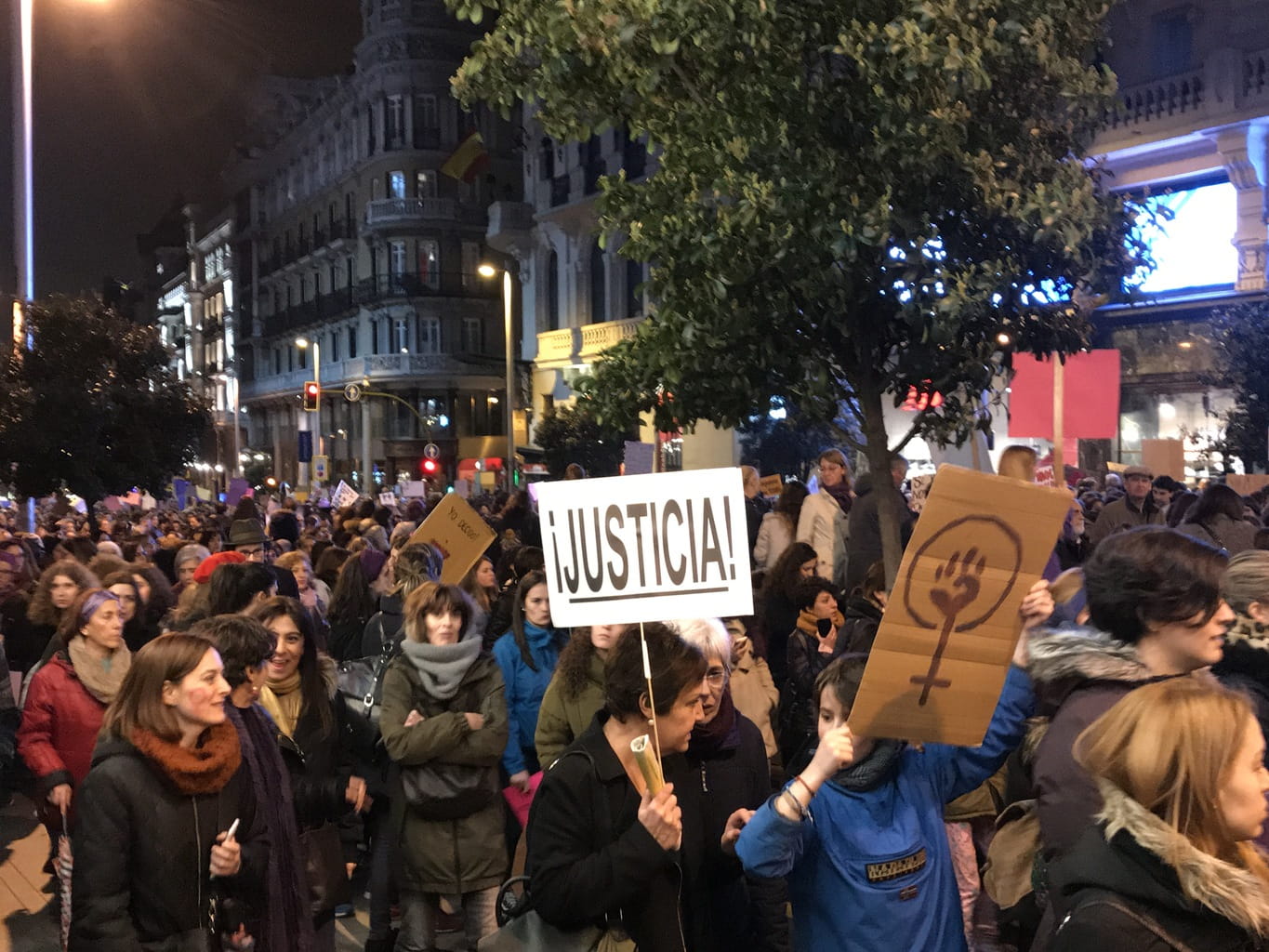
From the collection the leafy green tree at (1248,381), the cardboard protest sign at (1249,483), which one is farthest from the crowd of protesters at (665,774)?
the leafy green tree at (1248,381)

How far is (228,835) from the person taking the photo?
149 inches

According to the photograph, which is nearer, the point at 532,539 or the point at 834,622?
the point at 834,622

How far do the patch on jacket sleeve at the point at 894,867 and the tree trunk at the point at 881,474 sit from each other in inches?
183

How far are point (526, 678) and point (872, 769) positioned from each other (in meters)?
3.06

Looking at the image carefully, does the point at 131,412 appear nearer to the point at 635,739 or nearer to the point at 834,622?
the point at 834,622

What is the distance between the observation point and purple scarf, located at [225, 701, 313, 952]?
4012 millimetres

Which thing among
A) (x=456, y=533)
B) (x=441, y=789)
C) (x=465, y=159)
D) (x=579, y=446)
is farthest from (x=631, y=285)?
(x=441, y=789)

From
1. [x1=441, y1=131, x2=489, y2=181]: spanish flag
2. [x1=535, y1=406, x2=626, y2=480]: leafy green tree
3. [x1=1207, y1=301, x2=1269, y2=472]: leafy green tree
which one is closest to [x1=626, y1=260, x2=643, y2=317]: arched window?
[x1=535, y1=406, x2=626, y2=480]: leafy green tree

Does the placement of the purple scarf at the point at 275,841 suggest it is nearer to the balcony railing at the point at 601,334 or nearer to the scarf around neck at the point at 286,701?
the scarf around neck at the point at 286,701

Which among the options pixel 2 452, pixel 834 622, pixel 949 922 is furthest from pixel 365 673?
pixel 2 452

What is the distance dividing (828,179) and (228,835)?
5.37 meters

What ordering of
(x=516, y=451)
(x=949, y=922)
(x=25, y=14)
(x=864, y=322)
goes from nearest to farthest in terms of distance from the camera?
(x=949, y=922)
(x=864, y=322)
(x=25, y=14)
(x=516, y=451)

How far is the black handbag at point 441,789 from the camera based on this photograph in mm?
5277

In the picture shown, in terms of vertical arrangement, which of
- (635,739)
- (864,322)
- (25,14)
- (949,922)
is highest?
(25,14)
